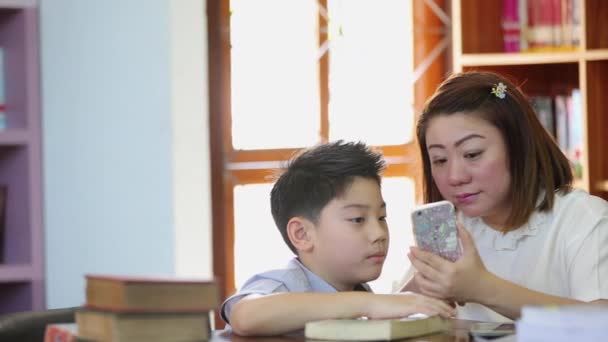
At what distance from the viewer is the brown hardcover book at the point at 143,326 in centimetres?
126

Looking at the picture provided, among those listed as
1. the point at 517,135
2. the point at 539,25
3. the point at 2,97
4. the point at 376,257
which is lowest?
the point at 376,257

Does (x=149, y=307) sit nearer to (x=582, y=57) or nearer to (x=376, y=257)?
(x=376, y=257)

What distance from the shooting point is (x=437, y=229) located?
165cm

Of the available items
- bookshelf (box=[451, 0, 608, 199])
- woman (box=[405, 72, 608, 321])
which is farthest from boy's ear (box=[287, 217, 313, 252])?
bookshelf (box=[451, 0, 608, 199])

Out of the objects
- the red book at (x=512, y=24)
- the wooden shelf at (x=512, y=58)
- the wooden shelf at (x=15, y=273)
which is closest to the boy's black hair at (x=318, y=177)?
the wooden shelf at (x=15, y=273)

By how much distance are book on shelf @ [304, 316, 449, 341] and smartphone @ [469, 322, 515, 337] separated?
0.07 metres

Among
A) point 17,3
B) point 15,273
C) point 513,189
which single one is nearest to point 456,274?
point 513,189

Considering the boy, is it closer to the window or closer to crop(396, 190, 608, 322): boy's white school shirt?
crop(396, 190, 608, 322): boy's white school shirt

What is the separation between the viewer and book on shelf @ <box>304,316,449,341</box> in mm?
1435

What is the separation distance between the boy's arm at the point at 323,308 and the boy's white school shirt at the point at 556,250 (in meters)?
0.45

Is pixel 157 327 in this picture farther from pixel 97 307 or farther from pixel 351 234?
pixel 351 234

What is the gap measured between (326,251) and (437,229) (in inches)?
8.3

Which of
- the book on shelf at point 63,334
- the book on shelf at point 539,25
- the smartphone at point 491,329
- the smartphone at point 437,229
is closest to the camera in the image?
the book on shelf at point 63,334

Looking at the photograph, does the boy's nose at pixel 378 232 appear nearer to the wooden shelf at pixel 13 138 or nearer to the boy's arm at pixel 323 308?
the boy's arm at pixel 323 308
